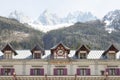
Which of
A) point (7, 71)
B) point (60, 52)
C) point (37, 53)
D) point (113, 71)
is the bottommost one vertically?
point (113, 71)

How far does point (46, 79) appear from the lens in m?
58.4

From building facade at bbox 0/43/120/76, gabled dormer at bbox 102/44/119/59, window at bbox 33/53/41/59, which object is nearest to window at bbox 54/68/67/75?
building facade at bbox 0/43/120/76

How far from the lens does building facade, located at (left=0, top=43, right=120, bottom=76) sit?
62.5 meters

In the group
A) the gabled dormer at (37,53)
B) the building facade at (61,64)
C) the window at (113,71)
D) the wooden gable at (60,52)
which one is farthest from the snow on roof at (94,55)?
the gabled dormer at (37,53)

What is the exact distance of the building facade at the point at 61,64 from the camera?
62500mm

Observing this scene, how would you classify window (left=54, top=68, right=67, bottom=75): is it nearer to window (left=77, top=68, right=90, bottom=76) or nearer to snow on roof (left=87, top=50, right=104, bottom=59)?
window (left=77, top=68, right=90, bottom=76)

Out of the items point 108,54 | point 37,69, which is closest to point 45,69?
point 37,69

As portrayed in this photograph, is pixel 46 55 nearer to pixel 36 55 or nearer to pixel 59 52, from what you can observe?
pixel 36 55

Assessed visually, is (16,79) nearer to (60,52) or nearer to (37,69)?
(37,69)

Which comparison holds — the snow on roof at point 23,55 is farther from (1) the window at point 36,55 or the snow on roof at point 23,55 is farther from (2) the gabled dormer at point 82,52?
(2) the gabled dormer at point 82,52

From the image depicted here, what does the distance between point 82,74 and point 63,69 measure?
369 cm

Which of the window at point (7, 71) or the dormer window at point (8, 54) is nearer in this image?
Answer: the window at point (7, 71)

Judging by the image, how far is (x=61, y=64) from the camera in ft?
205

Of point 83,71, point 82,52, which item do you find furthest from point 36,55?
point 83,71
